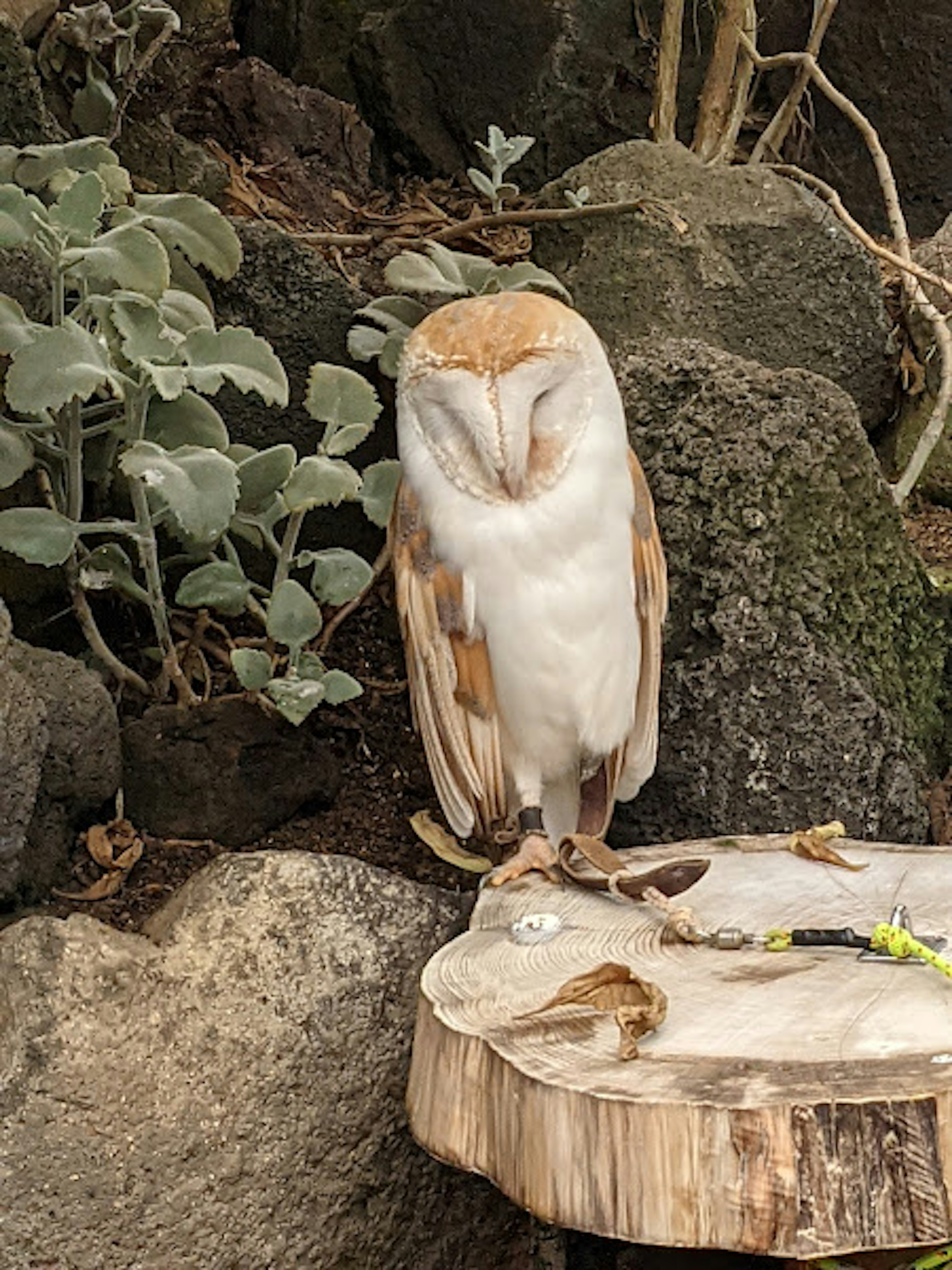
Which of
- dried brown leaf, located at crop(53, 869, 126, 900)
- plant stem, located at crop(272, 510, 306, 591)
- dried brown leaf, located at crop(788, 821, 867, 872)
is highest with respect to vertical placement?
plant stem, located at crop(272, 510, 306, 591)

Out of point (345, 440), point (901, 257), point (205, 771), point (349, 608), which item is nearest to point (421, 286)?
point (345, 440)

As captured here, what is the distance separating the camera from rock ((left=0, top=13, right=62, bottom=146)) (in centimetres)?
277

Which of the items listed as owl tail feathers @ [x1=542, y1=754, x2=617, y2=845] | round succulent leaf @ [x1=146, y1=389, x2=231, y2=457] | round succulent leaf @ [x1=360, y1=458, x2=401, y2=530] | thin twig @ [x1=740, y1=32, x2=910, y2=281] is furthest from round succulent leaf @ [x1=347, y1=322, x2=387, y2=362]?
thin twig @ [x1=740, y1=32, x2=910, y2=281]

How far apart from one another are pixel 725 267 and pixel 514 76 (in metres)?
1.07

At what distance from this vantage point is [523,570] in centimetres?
199

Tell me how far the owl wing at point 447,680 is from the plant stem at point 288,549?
25 centimetres

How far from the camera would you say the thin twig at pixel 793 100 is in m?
3.51

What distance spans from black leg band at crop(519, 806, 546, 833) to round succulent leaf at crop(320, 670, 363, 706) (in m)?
0.32

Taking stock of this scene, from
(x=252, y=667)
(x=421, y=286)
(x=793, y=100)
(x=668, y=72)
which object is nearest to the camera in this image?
(x=252, y=667)

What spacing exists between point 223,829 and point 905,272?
1681mm

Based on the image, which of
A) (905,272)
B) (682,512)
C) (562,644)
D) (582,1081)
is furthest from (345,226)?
(582,1081)

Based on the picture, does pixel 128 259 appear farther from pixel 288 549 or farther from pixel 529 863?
pixel 529 863

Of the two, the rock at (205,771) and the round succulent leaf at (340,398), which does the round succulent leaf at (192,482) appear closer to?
the round succulent leaf at (340,398)

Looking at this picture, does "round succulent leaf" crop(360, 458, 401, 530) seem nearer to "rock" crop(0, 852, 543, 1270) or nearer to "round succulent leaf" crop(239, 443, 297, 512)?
"round succulent leaf" crop(239, 443, 297, 512)
